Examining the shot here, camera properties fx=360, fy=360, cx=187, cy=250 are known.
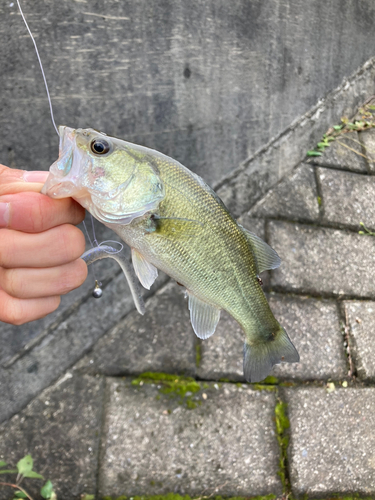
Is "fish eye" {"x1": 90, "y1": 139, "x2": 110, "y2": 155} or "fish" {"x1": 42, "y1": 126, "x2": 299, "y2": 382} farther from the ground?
"fish eye" {"x1": 90, "y1": 139, "x2": 110, "y2": 155}

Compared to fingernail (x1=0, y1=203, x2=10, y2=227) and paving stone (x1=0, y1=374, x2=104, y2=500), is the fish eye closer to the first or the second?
fingernail (x1=0, y1=203, x2=10, y2=227)

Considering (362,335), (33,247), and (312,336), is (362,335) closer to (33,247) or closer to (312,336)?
(312,336)

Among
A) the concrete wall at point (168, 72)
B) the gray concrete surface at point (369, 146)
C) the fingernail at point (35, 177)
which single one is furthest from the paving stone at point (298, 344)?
the gray concrete surface at point (369, 146)

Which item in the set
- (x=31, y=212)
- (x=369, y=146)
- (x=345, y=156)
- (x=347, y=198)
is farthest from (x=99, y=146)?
(x=369, y=146)

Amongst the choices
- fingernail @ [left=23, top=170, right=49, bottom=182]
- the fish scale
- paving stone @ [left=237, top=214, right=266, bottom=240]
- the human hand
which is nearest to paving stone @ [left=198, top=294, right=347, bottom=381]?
paving stone @ [left=237, top=214, right=266, bottom=240]

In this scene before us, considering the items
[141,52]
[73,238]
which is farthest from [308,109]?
[73,238]
